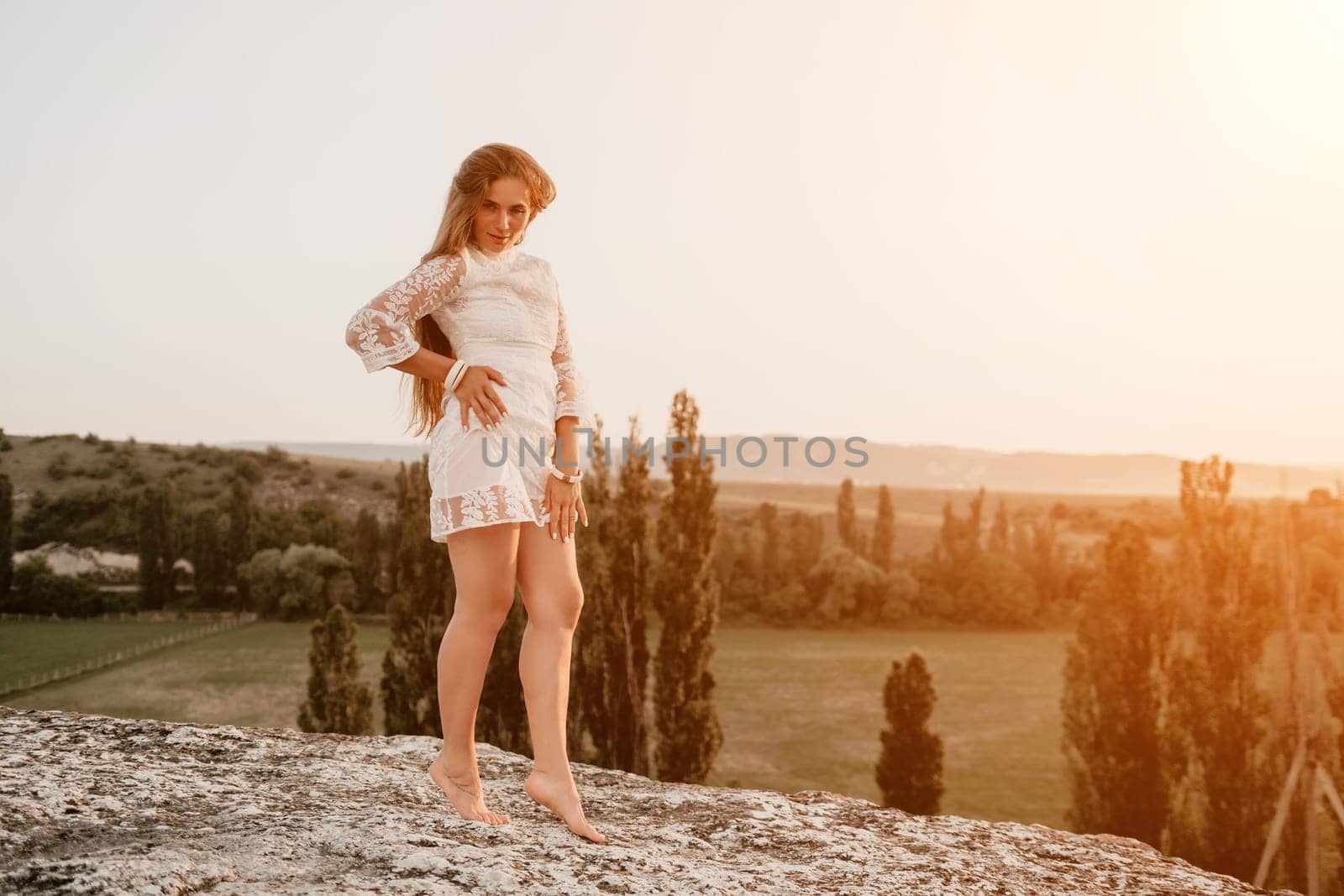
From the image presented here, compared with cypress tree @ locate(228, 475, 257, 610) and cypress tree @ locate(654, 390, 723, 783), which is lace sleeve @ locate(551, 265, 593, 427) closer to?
cypress tree @ locate(654, 390, 723, 783)

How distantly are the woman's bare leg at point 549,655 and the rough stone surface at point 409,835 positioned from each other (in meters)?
0.14

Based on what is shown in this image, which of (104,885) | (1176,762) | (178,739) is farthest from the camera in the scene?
(1176,762)

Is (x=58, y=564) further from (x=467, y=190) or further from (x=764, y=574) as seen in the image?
(x=467, y=190)

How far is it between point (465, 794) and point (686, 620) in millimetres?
14606

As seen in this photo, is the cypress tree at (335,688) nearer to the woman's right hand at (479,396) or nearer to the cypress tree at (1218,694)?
the cypress tree at (1218,694)

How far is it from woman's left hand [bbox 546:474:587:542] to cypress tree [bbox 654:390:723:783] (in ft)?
47.3

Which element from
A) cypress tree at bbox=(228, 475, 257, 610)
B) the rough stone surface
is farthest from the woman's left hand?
cypress tree at bbox=(228, 475, 257, 610)

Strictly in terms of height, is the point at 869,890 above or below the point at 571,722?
above

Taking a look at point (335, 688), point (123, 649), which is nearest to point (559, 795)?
point (335, 688)

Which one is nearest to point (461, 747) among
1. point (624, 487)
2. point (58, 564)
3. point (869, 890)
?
point (869, 890)

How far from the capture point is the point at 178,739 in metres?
4.18

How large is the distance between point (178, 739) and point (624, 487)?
44.9 feet

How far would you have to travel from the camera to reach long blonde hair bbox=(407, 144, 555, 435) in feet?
10.6

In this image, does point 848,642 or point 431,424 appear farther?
point 848,642
